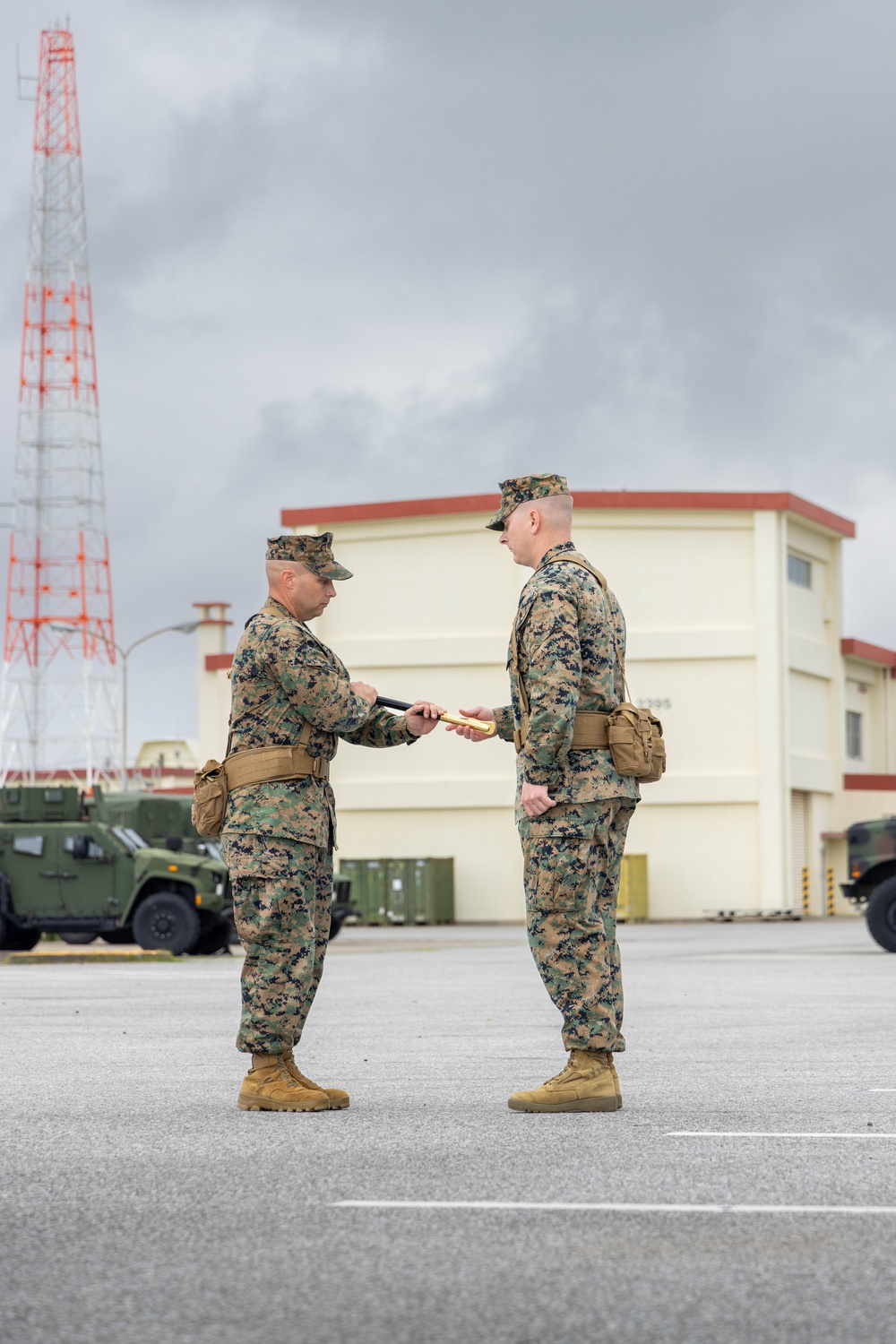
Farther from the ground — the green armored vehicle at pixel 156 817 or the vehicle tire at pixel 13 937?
the green armored vehicle at pixel 156 817

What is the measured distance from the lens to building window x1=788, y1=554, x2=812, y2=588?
45875 mm

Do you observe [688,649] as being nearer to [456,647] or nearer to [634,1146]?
[456,647]

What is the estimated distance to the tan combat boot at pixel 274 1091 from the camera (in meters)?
6.61

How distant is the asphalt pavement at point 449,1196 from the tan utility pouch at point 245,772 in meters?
1.04

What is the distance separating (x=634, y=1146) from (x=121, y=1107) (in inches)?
80.7

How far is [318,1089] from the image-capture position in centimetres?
671

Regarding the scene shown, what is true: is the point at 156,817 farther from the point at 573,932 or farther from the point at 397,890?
the point at 573,932

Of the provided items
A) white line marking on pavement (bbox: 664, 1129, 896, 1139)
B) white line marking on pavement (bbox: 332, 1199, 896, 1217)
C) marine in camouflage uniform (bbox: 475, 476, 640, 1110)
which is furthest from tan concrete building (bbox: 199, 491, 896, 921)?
white line marking on pavement (bbox: 332, 1199, 896, 1217)

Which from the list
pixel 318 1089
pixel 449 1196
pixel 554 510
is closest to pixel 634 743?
pixel 554 510

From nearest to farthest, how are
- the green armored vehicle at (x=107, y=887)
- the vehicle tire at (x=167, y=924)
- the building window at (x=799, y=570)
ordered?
the vehicle tire at (x=167, y=924), the green armored vehicle at (x=107, y=887), the building window at (x=799, y=570)

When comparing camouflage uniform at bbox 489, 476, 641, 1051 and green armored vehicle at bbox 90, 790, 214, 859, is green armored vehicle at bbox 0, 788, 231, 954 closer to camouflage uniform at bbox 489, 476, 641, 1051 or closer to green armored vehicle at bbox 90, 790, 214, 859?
green armored vehicle at bbox 90, 790, 214, 859

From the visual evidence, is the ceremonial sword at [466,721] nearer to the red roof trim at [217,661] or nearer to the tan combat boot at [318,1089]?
the tan combat boot at [318,1089]

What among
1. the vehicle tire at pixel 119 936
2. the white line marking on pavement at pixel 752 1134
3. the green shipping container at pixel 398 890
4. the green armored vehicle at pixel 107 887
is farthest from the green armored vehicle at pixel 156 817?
the white line marking on pavement at pixel 752 1134

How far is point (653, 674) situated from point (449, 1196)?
39462mm
